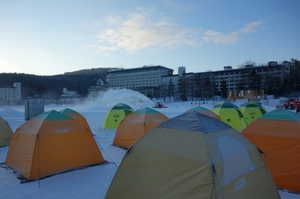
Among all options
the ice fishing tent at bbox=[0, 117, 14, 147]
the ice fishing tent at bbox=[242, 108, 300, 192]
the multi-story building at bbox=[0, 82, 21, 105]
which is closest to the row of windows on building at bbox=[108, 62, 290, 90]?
the multi-story building at bbox=[0, 82, 21, 105]

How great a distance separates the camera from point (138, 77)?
129000 millimetres

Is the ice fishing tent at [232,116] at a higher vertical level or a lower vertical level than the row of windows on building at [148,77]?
lower

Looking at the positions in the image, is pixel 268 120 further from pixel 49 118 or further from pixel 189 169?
pixel 49 118

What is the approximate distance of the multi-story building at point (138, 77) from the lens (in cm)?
12206

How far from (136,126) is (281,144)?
6366 mm

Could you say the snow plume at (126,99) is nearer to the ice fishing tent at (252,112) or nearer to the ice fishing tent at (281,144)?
the ice fishing tent at (252,112)

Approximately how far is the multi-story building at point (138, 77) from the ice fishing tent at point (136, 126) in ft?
346

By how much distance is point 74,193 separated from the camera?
6059 millimetres

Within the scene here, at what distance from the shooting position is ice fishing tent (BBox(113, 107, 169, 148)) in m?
11.0

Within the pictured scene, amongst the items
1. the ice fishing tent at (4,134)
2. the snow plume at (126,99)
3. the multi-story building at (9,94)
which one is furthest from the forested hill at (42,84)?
the ice fishing tent at (4,134)

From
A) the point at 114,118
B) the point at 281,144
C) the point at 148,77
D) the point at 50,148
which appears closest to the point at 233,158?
the point at 281,144

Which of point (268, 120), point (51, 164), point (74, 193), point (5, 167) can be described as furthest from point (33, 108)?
point (268, 120)

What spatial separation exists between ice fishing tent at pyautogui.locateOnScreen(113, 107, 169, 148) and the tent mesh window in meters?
6.45

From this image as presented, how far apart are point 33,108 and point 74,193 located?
73.3ft
